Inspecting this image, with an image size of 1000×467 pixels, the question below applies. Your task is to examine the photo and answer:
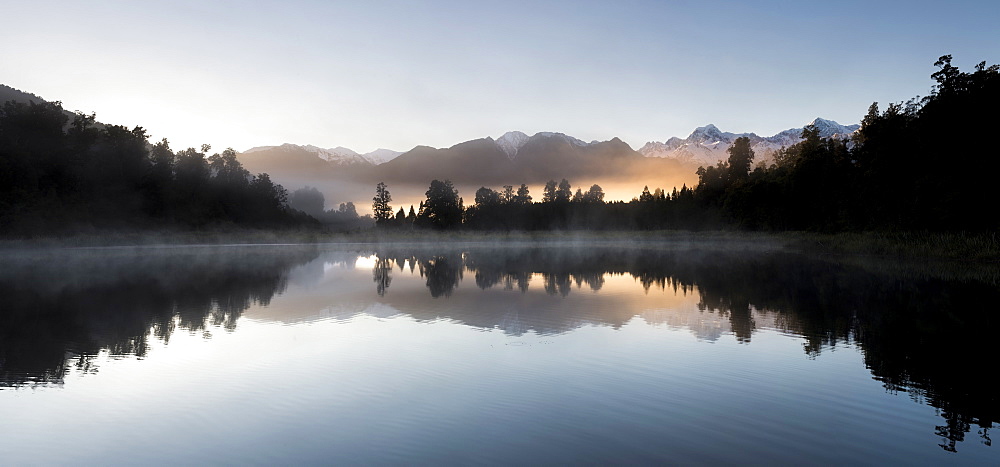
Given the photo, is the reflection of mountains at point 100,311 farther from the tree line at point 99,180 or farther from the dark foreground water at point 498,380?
the tree line at point 99,180

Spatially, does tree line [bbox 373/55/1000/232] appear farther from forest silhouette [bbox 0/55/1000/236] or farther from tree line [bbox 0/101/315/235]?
tree line [bbox 0/101/315/235]

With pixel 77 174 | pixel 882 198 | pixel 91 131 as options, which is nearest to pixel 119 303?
pixel 882 198

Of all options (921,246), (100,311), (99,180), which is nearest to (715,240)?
(921,246)

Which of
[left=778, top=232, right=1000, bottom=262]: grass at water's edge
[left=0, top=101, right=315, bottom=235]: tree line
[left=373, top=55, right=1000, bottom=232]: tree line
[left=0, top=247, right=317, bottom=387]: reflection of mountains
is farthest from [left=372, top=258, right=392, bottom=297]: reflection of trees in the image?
[left=0, top=101, right=315, bottom=235]: tree line

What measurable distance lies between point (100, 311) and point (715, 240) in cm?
7832

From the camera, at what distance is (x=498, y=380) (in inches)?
322

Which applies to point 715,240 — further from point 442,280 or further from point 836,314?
point 836,314

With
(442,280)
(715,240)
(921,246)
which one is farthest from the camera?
(715,240)

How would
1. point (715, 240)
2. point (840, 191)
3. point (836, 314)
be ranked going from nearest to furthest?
1. point (836, 314)
2. point (840, 191)
3. point (715, 240)

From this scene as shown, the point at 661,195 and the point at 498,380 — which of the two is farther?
the point at 661,195

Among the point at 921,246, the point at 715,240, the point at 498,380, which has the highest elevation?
the point at 921,246

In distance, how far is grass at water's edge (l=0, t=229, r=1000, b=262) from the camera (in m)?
35.7

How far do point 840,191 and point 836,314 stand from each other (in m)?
62.9

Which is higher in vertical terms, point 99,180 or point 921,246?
point 99,180
